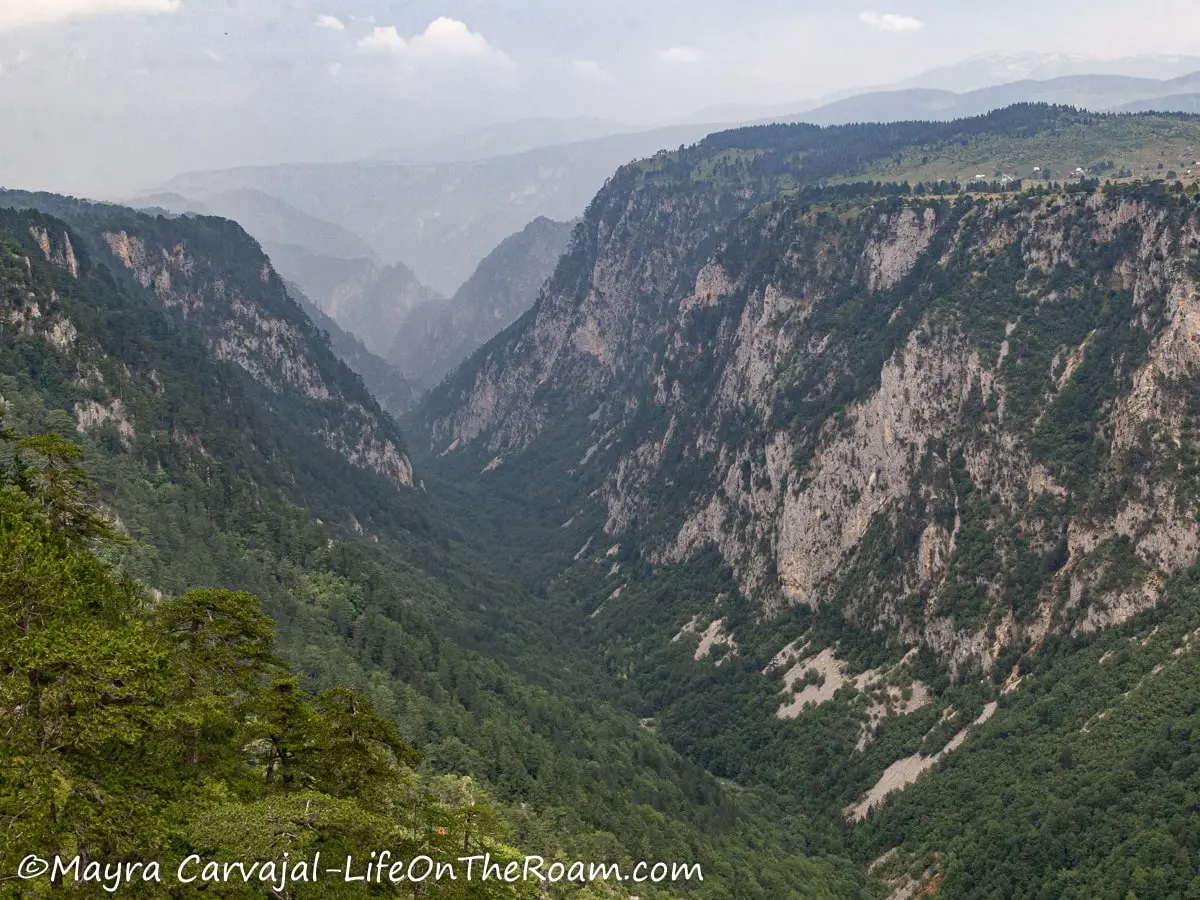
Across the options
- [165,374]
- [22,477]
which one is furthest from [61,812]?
[165,374]

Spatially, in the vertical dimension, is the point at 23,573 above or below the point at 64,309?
below

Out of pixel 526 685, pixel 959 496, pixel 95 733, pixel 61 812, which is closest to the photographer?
pixel 61 812

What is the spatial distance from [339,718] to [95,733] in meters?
10.8

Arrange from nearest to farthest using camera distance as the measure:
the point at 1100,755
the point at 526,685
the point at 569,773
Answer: the point at 569,773 < the point at 1100,755 < the point at 526,685

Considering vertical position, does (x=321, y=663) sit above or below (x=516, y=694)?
above

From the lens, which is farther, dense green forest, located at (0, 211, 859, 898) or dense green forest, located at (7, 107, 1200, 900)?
dense green forest, located at (0, 211, 859, 898)

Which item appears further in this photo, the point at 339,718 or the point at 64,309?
the point at 64,309

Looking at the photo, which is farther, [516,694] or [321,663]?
[516,694]

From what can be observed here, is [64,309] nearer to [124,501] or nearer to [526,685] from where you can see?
[124,501]

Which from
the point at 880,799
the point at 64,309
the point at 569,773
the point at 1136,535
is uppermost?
the point at 64,309

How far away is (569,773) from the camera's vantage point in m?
114

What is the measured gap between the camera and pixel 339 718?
44.0 meters

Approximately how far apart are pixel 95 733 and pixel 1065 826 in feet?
378

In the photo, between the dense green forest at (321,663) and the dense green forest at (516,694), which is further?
the dense green forest at (321,663)
